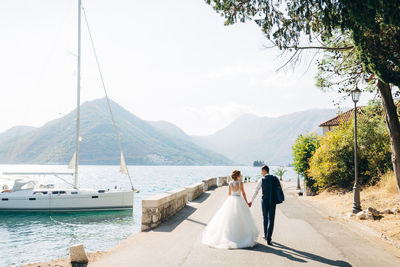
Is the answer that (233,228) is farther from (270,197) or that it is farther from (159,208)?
(159,208)

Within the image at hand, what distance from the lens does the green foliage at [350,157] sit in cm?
1894

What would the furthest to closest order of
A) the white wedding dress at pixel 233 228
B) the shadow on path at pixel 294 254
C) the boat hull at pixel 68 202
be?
the boat hull at pixel 68 202, the white wedding dress at pixel 233 228, the shadow on path at pixel 294 254

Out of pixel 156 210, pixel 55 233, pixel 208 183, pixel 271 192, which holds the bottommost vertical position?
pixel 55 233

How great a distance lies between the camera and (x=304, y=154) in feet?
78.0

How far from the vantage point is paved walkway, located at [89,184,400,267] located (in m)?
6.62

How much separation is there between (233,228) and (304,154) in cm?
1742

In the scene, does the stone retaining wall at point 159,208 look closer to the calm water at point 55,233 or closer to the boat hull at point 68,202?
the calm water at point 55,233

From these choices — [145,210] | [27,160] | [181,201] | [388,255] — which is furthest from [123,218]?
[27,160]

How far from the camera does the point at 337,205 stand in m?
16.3

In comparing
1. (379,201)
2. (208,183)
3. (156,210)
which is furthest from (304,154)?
(156,210)

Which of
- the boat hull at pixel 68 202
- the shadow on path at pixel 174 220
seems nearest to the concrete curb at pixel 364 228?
the shadow on path at pixel 174 220

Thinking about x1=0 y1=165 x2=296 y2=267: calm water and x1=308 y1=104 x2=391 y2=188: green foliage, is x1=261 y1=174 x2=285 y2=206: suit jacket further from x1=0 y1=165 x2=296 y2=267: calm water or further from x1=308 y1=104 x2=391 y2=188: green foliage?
x1=308 y1=104 x2=391 y2=188: green foliage

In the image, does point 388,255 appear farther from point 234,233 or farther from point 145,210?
point 145,210

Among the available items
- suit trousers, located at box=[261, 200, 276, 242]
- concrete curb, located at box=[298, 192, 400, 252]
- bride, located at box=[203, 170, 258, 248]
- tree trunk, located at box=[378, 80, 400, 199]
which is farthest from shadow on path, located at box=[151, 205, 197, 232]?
tree trunk, located at box=[378, 80, 400, 199]
